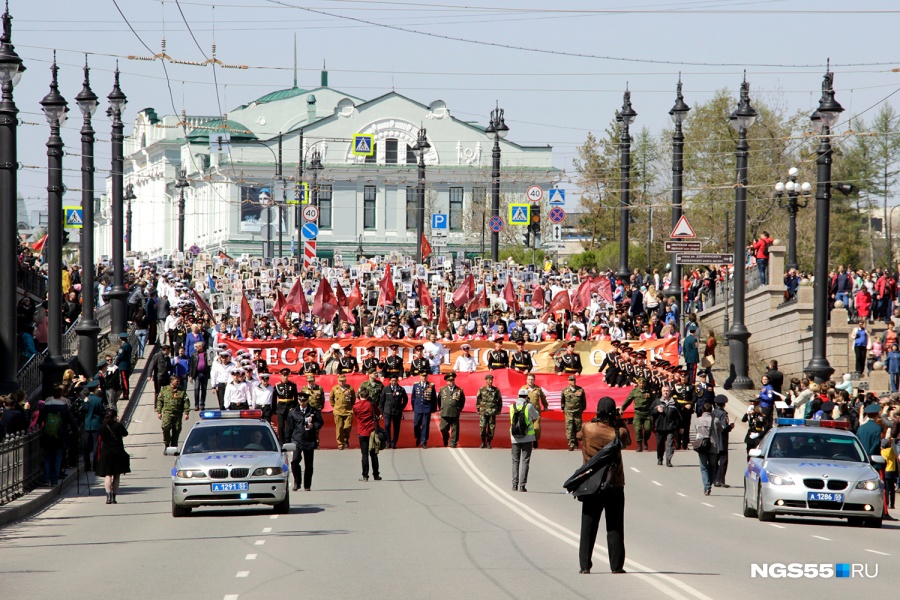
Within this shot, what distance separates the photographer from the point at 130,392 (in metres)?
36.3

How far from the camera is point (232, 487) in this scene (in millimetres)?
19734

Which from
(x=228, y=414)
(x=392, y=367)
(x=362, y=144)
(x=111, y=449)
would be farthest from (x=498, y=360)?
(x=362, y=144)

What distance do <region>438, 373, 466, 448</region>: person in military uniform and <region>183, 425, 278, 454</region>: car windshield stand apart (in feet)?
34.2

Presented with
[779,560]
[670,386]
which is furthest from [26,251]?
[779,560]

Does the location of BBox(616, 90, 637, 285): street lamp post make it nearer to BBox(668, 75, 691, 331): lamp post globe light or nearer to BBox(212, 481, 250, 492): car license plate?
BBox(668, 75, 691, 331): lamp post globe light

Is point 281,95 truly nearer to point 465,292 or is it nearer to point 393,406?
point 465,292

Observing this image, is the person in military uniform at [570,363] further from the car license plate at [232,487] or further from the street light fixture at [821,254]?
the car license plate at [232,487]

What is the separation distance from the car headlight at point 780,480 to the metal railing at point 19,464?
10617 mm

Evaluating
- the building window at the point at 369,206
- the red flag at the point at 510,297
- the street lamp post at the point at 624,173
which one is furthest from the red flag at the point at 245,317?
the building window at the point at 369,206

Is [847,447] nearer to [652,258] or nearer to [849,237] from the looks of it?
[652,258]

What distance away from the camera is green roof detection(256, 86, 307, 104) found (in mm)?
106450

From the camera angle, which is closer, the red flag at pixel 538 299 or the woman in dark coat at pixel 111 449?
the woman in dark coat at pixel 111 449

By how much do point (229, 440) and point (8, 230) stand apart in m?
5.34

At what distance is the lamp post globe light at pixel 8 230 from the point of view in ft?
73.5
